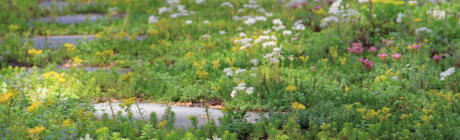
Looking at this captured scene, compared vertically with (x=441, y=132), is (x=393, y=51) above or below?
above

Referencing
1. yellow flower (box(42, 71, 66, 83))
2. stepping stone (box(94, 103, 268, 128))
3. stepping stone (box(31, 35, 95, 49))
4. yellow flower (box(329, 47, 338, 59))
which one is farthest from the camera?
stepping stone (box(31, 35, 95, 49))

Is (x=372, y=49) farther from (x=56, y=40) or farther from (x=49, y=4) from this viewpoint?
(x=49, y=4)

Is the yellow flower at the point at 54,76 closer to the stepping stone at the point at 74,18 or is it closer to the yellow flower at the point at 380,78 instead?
the yellow flower at the point at 380,78

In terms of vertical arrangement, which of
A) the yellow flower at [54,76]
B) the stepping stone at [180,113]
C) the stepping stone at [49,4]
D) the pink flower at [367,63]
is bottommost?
the stepping stone at [180,113]

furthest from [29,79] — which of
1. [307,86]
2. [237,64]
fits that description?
[307,86]

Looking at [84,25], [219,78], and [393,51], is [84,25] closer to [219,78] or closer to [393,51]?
[219,78]

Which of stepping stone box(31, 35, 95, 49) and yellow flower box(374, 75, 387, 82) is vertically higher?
stepping stone box(31, 35, 95, 49)

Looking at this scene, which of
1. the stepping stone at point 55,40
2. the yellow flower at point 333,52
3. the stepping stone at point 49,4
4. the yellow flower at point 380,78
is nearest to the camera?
the yellow flower at point 380,78

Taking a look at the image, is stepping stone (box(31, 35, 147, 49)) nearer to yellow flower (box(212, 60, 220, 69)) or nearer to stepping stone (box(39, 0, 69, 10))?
yellow flower (box(212, 60, 220, 69))

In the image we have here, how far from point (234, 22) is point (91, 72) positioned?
3.29 metres

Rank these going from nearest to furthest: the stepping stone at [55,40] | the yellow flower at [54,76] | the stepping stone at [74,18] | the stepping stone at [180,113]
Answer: the stepping stone at [180,113] < the yellow flower at [54,76] < the stepping stone at [55,40] < the stepping stone at [74,18]

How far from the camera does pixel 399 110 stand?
4.46 metres

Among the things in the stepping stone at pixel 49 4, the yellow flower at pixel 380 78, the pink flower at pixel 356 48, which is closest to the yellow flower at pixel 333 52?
the pink flower at pixel 356 48

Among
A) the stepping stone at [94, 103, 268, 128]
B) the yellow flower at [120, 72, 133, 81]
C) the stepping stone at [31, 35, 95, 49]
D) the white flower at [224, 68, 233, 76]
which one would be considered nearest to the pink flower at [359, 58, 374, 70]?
the white flower at [224, 68, 233, 76]
